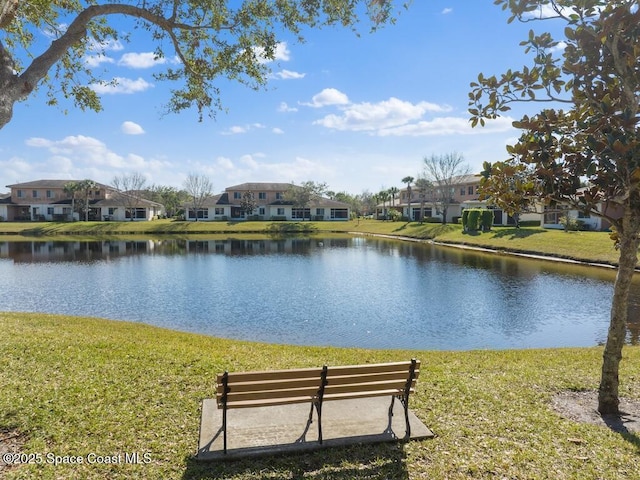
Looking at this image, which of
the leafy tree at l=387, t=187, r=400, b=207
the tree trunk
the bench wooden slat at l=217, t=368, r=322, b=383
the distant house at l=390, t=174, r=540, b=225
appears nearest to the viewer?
the bench wooden slat at l=217, t=368, r=322, b=383

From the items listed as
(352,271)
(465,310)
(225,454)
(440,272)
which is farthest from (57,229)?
(225,454)

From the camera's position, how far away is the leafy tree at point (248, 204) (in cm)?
7945

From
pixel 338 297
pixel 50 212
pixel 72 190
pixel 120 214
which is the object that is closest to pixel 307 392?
pixel 338 297

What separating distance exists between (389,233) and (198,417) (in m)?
60.2

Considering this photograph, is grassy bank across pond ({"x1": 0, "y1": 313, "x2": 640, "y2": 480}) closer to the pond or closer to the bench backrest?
the bench backrest

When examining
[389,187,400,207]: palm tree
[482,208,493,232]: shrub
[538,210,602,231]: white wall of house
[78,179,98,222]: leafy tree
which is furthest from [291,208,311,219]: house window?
[538,210,602,231]: white wall of house

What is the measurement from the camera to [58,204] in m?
76.1

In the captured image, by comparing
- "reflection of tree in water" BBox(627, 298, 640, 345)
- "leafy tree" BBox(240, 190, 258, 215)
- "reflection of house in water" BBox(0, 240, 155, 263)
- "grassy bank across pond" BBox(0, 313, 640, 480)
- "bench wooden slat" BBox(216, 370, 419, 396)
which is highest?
"leafy tree" BBox(240, 190, 258, 215)

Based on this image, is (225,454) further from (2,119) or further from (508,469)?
(2,119)

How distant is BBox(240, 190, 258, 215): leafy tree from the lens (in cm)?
7945

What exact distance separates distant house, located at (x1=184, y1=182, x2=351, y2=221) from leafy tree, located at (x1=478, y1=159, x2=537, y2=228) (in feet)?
243

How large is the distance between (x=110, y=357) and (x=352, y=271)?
874 inches

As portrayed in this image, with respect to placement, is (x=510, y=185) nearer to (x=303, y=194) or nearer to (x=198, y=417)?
(x=198, y=417)

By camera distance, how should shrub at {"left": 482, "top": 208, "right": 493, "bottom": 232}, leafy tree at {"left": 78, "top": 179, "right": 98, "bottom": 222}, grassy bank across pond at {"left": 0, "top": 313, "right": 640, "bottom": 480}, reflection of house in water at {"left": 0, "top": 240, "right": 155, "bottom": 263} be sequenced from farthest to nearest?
leafy tree at {"left": 78, "top": 179, "right": 98, "bottom": 222}
shrub at {"left": 482, "top": 208, "right": 493, "bottom": 232}
reflection of house in water at {"left": 0, "top": 240, "right": 155, "bottom": 263}
grassy bank across pond at {"left": 0, "top": 313, "right": 640, "bottom": 480}
